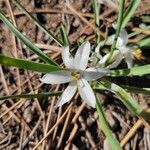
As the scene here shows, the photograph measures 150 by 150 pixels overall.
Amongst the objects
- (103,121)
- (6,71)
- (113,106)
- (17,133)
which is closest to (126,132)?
(113,106)

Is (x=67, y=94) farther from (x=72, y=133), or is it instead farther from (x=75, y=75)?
(x=72, y=133)

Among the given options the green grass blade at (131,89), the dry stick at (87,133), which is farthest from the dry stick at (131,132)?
the green grass blade at (131,89)

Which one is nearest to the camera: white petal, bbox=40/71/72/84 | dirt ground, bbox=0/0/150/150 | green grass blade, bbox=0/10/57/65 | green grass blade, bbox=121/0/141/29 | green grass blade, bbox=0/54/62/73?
green grass blade, bbox=0/54/62/73

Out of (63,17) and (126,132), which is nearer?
(126,132)

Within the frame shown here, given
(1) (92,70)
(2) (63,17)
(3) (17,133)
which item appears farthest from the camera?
(2) (63,17)

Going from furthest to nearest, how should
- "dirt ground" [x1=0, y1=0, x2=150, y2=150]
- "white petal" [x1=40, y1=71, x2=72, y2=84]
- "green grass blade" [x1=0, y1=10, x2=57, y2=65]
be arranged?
"dirt ground" [x1=0, y1=0, x2=150, y2=150] → "green grass blade" [x1=0, y1=10, x2=57, y2=65] → "white petal" [x1=40, y1=71, x2=72, y2=84]

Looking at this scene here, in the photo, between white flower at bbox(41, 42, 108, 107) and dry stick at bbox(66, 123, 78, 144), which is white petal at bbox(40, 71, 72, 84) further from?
dry stick at bbox(66, 123, 78, 144)

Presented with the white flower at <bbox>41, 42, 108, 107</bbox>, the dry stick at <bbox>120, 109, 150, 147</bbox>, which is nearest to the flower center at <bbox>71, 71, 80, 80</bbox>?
the white flower at <bbox>41, 42, 108, 107</bbox>

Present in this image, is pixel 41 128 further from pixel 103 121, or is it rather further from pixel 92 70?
pixel 92 70
